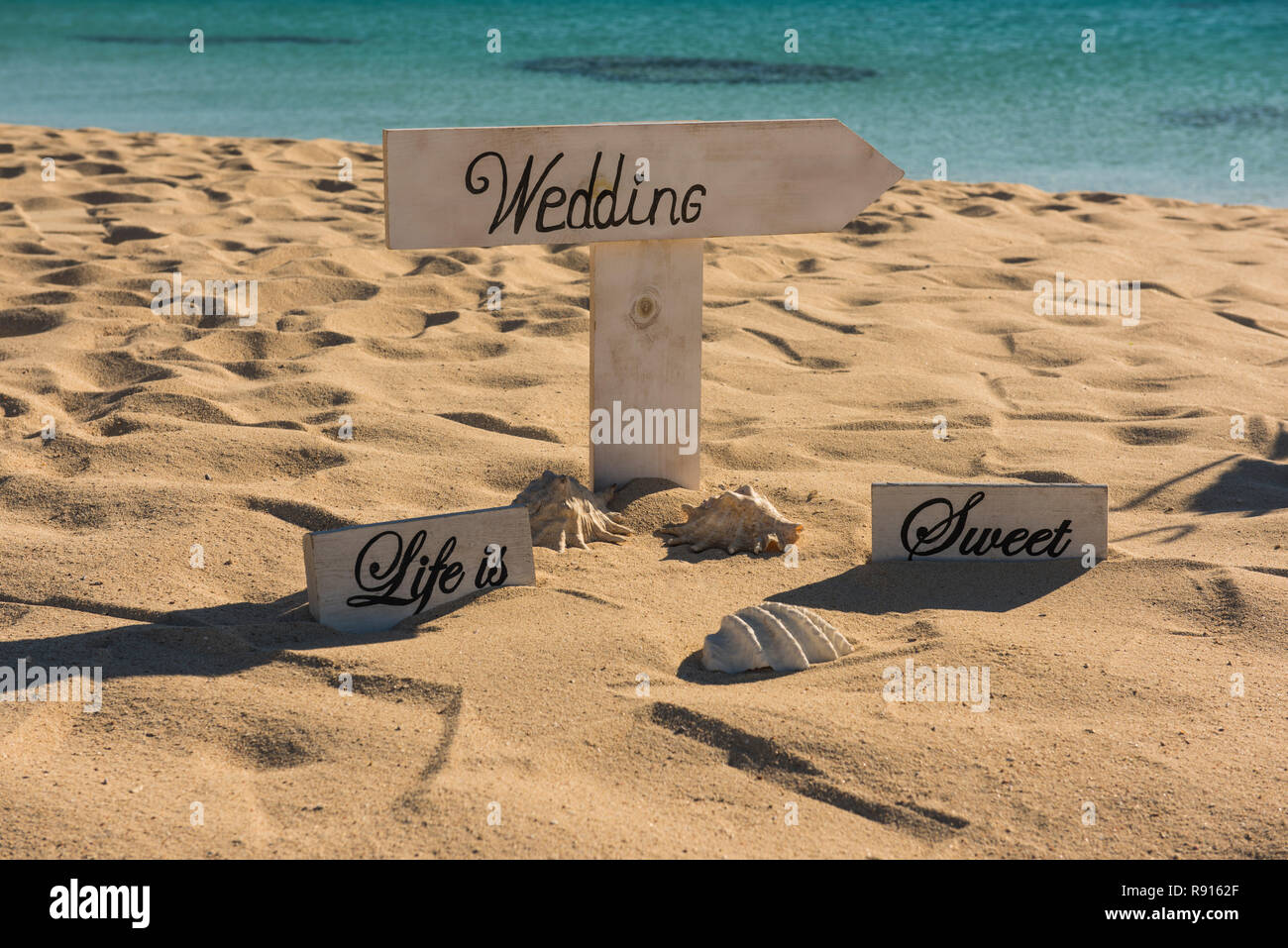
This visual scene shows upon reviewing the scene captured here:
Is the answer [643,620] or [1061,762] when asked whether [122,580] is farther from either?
[1061,762]

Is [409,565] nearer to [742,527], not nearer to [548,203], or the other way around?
[742,527]

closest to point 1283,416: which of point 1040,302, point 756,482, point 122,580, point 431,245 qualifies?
point 1040,302

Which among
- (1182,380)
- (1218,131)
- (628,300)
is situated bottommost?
(1182,380)

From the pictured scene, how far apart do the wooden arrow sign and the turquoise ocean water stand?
780 centimetres

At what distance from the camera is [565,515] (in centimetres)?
339

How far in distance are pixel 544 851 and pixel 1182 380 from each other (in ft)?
13.0

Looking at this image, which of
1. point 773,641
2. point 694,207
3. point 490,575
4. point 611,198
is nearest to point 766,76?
point 694,207

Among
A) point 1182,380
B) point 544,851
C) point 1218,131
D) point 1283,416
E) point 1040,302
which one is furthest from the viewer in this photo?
point 1218,131

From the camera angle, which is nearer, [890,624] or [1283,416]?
[890,624]

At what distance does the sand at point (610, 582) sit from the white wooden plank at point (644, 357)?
0.19 meters

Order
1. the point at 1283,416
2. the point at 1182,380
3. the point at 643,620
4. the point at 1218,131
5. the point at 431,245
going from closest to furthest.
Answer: the point at 643,620 → the point at 431,245 → the point at 1283,416 → the point at 1182,380 → the point at 1218,131

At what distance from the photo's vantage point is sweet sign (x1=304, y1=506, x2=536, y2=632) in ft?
9.52

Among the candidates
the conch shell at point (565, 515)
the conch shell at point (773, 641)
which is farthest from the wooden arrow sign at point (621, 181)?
the conch shell at point (773, 641)

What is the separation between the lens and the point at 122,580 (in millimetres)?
3107
